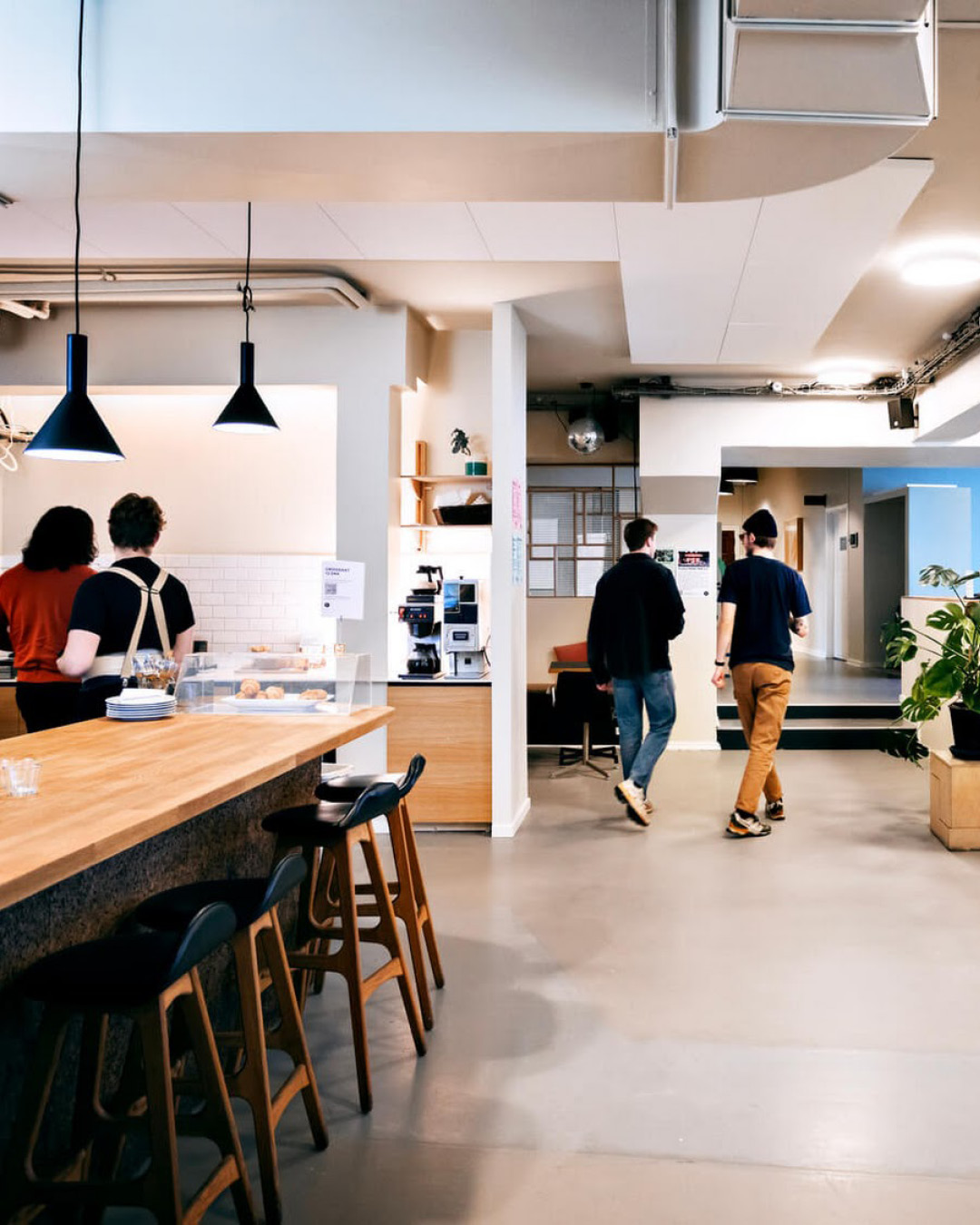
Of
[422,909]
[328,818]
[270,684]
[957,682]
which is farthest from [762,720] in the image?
[328,818]

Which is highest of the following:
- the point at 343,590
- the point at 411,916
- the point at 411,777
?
the point at 343,590

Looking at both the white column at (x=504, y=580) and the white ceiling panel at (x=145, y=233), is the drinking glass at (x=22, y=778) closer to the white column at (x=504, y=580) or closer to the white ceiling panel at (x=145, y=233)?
the white ceiling panel at (x=145, y=233)

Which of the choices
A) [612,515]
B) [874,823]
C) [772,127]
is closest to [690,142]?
[772,127]

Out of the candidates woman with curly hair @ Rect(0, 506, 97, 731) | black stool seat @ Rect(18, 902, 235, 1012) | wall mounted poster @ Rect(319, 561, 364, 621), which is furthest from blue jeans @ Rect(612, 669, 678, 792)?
black stool seat @ Rect(18, 902, 235, 1012)

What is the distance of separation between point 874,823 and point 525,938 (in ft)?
9.47

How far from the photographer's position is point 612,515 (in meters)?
9.31

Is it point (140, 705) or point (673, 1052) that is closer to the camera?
point (673, 1052)

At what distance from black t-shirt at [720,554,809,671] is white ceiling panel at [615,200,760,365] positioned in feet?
4.60

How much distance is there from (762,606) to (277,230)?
10.5 ft

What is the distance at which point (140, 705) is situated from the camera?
3.41 m

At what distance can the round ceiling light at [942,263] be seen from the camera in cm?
523

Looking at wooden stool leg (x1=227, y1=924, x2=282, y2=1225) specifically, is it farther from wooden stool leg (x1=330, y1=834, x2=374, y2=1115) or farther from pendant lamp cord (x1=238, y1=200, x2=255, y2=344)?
pendant lamp cord (x1=238, y1=200, x2=255, y2=344)

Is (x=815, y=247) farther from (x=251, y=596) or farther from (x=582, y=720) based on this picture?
(x=582, y=720)

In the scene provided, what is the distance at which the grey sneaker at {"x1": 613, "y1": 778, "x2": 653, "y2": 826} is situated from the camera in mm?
5934
